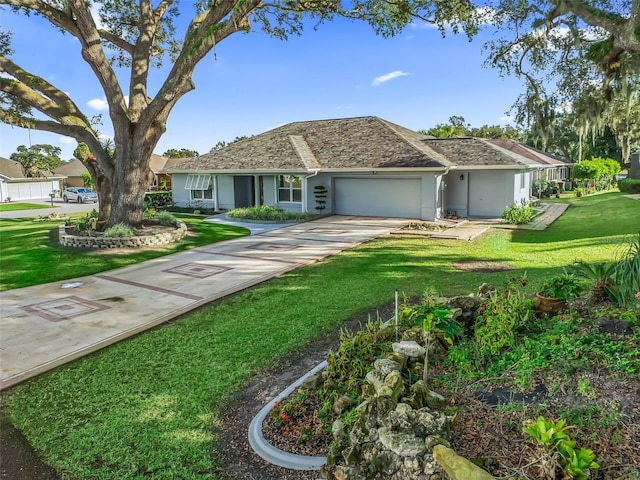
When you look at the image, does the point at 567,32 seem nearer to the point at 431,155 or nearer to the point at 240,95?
the point at 431,155

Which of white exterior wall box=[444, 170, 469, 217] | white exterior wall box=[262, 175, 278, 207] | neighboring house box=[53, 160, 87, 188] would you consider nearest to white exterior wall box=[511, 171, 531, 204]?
white exterior wall box=[444, 170, 469, 217]

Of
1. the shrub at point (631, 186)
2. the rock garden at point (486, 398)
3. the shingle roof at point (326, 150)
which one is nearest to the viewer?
the rock garden at point (486, 398)

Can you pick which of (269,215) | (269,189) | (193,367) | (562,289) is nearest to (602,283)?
(562,289)

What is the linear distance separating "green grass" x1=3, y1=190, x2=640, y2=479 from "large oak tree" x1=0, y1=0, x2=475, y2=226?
747 cm

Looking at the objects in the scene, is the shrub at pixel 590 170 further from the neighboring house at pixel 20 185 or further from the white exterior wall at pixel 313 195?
the neighboring house at pixel 20 185

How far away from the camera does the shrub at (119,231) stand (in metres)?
14.5

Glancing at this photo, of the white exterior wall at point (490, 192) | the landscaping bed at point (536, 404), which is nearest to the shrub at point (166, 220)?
the landscaping bed at point (536, 404)

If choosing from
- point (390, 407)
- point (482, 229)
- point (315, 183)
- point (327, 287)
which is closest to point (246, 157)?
point (315, 183)

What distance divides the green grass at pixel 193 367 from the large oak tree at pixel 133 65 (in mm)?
7467

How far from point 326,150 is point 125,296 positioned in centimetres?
1641

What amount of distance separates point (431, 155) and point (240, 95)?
16441mm

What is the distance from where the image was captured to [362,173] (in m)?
21.2

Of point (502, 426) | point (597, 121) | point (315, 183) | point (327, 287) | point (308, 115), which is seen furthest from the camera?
point (308, 115)

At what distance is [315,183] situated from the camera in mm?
22750
